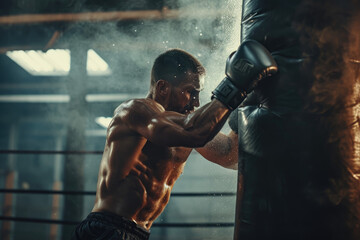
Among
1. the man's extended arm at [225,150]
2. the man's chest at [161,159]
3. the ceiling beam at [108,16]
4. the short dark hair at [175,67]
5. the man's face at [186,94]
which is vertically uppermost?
the ceiling beam at [108,16]

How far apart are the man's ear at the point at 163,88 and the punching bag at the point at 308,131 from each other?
0.64 m

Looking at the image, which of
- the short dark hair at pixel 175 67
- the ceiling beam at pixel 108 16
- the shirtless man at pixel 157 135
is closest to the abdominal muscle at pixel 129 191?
the shirtless man at pixel 157 135

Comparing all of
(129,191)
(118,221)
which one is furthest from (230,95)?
(118,221)

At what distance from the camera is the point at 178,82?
1829mm

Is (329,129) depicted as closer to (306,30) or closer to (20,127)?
(306,30)

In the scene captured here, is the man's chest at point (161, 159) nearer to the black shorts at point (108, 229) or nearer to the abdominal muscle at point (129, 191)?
the abdominal muscle at point (129, 191)

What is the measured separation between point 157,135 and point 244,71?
1.56 feet

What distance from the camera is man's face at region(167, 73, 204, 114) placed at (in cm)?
183

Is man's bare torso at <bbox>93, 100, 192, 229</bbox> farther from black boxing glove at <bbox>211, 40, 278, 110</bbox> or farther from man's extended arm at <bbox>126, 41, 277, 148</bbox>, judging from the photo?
black boxing glove at <bbox>211, 40, 278, 110</bbox>

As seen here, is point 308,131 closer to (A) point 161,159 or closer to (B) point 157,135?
(B) point 157,135

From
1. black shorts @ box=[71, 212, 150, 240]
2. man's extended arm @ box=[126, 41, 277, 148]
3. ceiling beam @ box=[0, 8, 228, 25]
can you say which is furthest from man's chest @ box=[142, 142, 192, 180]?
ceiling beam @ box=[0, 8, 228, 25]

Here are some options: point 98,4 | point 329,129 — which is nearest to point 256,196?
point 329,129

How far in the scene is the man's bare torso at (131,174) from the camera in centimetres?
167

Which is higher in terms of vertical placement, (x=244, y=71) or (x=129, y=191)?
(x=244, y=71)
